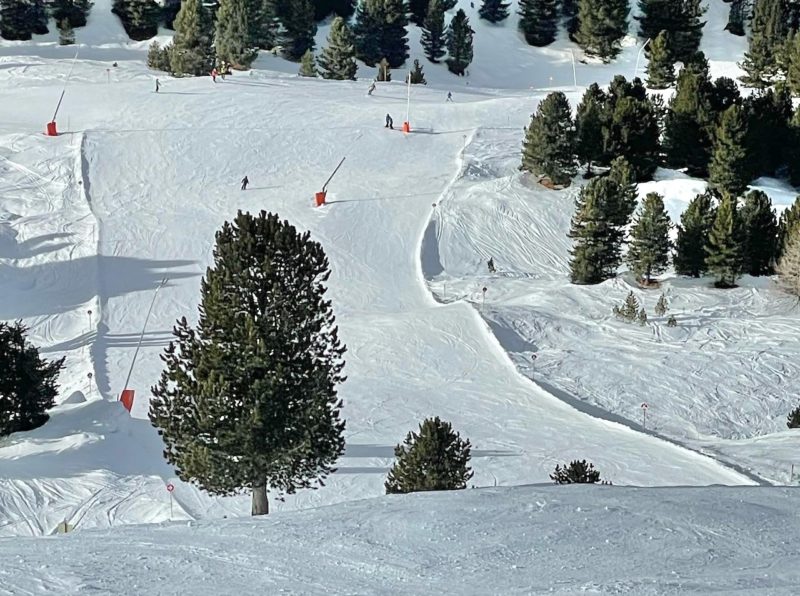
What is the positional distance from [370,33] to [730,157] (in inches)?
1594

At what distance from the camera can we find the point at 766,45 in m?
76.6

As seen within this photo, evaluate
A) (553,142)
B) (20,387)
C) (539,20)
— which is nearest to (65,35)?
(539,20)

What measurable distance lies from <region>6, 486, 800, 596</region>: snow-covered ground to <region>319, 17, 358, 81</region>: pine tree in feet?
206

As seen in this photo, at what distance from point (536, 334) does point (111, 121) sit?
32.5 m

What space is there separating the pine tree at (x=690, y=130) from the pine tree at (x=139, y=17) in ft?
141

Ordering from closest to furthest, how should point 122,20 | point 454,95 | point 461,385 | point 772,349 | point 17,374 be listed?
point 17,374, point 461,385, point 772,349, point 454,95, point 122,20

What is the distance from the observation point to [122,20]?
87.1 m

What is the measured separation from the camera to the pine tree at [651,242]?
45938mm

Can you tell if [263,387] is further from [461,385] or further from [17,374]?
[461,385]

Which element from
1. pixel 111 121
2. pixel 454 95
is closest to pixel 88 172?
pixel 111 121

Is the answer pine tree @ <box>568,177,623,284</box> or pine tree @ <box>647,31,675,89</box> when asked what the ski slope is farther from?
pine tree @ <box>647,31,675,89</box>

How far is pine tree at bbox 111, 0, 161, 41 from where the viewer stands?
8488cm

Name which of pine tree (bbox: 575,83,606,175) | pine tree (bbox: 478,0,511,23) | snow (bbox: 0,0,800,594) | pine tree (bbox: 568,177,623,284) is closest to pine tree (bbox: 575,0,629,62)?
pine tree (bbox: 478,0,511,23)

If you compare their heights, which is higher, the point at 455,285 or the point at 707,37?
the point at 707,37
